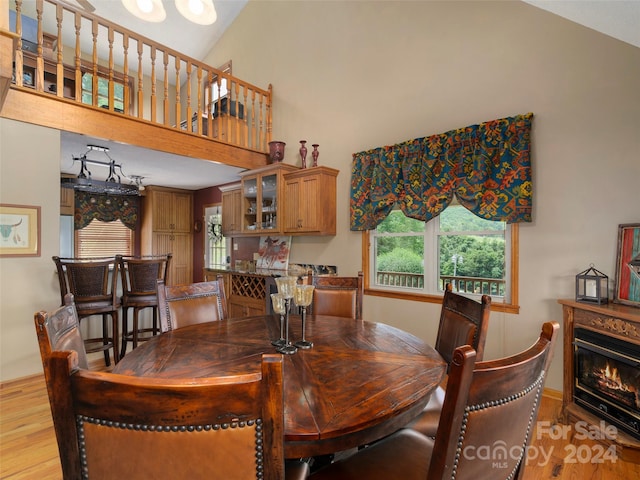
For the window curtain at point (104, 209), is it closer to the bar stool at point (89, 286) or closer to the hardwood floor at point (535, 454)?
the bar stool at point (89, 286)

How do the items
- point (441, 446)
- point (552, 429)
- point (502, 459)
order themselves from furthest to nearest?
point (552, 429), point (502, 459), point (441, 446)

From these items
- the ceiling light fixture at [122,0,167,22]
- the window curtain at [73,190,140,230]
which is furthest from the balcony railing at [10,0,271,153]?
the window curtain at [73,190,140,230]

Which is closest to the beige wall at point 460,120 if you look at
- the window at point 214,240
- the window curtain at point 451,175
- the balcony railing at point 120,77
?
the window curtain at point 451,175

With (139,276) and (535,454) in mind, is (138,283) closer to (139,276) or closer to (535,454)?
(139,276)

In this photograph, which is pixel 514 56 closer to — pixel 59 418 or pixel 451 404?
pixel 451 404

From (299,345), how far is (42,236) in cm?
310

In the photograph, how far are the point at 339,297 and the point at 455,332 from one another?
3.14 feet

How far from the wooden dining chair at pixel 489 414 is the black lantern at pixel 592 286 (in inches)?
72.1

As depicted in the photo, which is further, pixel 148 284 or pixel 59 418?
pixel 148 284

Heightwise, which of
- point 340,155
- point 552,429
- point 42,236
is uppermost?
point 340,155

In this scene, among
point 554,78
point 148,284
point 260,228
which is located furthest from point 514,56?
point 148,284

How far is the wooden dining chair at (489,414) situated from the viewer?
722mm

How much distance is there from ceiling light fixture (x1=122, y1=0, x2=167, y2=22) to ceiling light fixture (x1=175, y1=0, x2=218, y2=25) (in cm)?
22

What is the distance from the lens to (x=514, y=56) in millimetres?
2758
